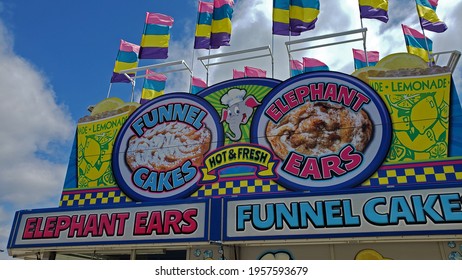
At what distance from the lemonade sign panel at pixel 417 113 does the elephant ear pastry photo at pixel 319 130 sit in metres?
0.80

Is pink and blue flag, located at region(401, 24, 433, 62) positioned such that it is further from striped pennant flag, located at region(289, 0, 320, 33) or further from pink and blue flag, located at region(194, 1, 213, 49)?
pink and blue flag, located at region(194, 1, 213, 49)

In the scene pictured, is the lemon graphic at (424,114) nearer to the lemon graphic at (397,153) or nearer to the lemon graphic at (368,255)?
the lemon graphic at (397,153)

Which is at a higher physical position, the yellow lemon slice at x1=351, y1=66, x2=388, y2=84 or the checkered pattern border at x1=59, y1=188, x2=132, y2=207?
the yellow lemon slice at x1=351, y1=66, x2=388, y2=84

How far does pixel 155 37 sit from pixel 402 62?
9.89 metres

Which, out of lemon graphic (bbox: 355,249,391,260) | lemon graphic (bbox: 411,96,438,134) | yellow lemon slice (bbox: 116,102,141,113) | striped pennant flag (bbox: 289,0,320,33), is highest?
striped pennant flag (bbox: 289,0,320,33)

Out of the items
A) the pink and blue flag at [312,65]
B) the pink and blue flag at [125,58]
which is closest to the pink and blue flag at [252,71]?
the pink and blue flag at [312,65]

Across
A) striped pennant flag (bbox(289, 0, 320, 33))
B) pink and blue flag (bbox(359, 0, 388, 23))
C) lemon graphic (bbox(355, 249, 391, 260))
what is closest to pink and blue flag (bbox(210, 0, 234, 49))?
→ striped pennant flag (bbox(289, 0, 320, 33))

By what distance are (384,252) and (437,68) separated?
5388 millimetres

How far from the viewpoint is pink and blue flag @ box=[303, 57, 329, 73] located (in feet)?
54.8

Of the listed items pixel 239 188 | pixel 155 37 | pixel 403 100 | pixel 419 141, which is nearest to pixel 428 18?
pixel 403 100

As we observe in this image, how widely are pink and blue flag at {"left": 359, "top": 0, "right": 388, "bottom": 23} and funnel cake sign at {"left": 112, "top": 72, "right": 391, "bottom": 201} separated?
3693 mm

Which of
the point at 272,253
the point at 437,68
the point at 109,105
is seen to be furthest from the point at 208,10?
the point at 272,253

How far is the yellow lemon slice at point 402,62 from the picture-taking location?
10.3 metres

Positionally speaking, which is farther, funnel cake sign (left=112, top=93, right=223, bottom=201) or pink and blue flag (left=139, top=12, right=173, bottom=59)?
pink and blue flag (left=139, top=12, right=173, bottom=59)
